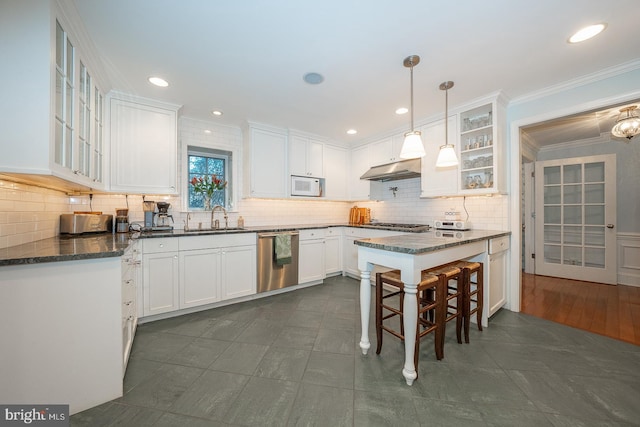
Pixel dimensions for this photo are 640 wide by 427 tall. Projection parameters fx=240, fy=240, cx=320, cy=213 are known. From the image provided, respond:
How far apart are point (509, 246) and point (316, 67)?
2879mm

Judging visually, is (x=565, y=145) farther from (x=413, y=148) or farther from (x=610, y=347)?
(x=413, y=148)

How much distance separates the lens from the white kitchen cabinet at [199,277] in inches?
103

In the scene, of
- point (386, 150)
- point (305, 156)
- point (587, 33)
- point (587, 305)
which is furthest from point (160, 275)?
point (587, 305)

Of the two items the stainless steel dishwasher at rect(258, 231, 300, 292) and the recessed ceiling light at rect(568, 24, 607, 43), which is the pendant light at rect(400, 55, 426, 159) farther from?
the stainless steel dishwasher at rect(258, 231, 300, 292)

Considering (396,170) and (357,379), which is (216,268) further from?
(396,170)

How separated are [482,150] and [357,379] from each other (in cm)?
282

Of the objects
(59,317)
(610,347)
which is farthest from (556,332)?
(59,317)

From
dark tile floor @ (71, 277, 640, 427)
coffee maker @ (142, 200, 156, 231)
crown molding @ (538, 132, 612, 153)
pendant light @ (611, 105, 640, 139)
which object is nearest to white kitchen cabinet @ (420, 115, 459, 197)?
dark tile floor @ (71, 277, 640, 427)

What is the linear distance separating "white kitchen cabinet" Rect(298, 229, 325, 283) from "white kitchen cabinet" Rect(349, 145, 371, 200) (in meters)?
1.04

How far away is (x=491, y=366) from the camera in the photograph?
70.2 inches

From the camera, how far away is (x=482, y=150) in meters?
2.87

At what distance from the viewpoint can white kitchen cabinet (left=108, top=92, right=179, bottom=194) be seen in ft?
8.33

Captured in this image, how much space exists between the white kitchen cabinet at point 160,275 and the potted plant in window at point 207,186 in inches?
35.3

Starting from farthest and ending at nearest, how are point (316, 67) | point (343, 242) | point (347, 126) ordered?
point (343, 242) < point (347, 126) < point (316, 67)
